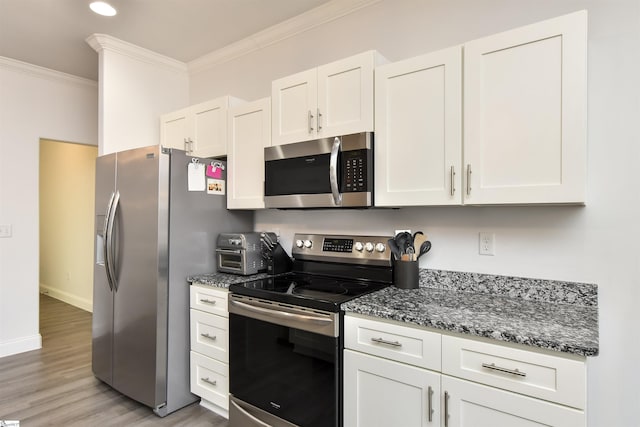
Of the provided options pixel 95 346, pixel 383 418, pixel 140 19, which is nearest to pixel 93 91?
pixel 140 19

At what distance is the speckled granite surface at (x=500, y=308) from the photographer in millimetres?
1258

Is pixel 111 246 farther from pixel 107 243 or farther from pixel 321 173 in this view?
pixel 321 173

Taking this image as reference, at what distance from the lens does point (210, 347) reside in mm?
2350

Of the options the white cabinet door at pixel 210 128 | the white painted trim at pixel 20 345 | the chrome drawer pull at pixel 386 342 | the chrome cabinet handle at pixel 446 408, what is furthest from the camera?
the white painted trim at pixel 20 345

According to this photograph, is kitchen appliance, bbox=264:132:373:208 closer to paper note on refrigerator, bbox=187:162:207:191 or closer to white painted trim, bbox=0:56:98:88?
paper note on refrigerator, bbox=187:162:207:191

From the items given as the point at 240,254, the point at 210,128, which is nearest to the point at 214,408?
the point at 240,254

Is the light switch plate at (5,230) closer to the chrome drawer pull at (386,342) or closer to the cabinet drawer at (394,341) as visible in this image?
the cabinet drawer at (394,341)

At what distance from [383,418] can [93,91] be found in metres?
4.30

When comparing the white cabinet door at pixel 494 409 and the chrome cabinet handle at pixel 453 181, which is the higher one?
the chrome cabinet handle at pixel 453 181

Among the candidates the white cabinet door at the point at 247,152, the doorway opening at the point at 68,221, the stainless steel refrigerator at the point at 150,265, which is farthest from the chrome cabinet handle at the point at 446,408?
the doorway opening at the point at 68,221

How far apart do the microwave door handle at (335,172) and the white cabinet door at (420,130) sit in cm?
21

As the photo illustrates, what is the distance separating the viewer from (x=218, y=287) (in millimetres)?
2289

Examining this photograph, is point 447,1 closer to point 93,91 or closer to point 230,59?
point 230,59

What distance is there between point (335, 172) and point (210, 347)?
1.40 m
